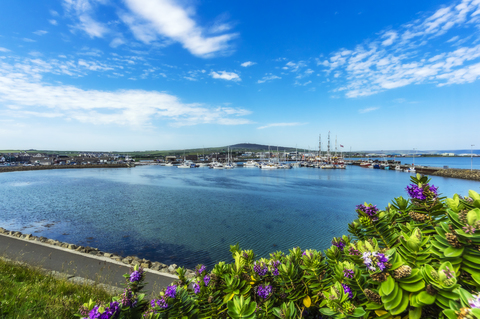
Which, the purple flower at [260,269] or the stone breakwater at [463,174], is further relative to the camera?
the stone breakwater at [463,174]

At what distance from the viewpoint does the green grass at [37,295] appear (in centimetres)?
393

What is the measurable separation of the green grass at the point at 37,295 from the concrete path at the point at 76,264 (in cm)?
88

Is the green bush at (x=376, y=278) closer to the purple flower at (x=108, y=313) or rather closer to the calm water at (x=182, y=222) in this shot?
the purple flower at (x=108, y=313)

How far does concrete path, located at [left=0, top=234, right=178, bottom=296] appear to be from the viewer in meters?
7.03

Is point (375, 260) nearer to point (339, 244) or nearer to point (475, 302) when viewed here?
point (475, 302)

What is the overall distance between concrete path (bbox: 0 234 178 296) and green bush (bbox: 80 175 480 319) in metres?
5.22

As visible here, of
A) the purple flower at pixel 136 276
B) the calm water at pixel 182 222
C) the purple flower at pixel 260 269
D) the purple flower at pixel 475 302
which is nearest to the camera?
the purple flower at pixel 475 302

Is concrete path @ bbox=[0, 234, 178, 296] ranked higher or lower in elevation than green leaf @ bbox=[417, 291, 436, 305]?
lower

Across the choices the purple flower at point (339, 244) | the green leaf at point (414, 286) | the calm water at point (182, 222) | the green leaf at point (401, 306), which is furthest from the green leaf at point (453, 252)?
the calm water at point (182, 222)

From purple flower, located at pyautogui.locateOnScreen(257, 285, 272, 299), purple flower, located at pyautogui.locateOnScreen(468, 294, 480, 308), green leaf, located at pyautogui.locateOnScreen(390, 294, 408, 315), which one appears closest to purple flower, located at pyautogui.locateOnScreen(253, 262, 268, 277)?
purple flower, located at pyautogui.locateOnScreen(257, 285, 272, 299)

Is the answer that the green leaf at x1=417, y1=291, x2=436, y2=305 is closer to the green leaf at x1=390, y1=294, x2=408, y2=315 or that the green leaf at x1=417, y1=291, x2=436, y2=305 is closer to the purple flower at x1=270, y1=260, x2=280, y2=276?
the green leaf at x1=390, y1=294, x2=408, y2=315

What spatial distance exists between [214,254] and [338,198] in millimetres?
24728

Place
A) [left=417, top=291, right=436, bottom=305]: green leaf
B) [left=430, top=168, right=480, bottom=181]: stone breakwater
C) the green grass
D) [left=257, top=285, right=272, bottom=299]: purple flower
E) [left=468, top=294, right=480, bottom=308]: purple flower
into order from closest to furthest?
1. [left=468, top=294, right=480, bottom=308]: purple flower
2. [left=417, top=291, right=436, bottom=305]: green leaf
3. [left=257, top=285, right=272, bottom=299]: purple flower
4. the green grass
5. [left=430, top=168, right=480, bottom=181]: stone breakwater

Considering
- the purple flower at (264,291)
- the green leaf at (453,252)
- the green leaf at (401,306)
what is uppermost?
the green leaf at (453,252)
